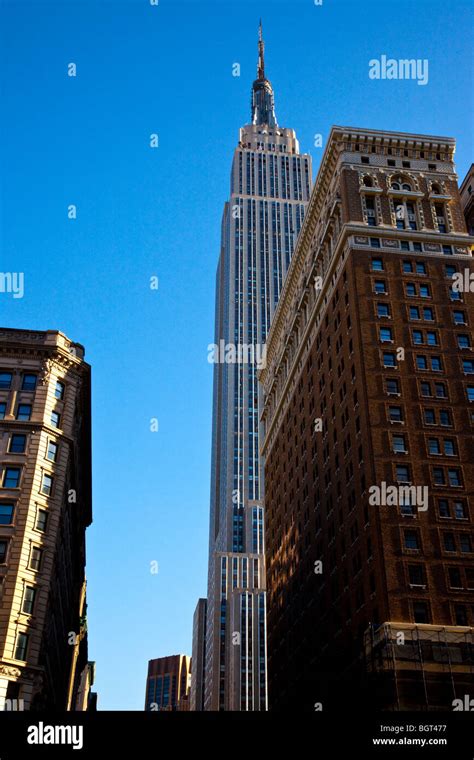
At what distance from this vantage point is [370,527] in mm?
67250

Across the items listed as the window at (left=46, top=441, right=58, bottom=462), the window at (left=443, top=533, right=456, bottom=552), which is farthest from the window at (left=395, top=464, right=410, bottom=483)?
the window at (left=46, top=441, right=58, bottom=462)

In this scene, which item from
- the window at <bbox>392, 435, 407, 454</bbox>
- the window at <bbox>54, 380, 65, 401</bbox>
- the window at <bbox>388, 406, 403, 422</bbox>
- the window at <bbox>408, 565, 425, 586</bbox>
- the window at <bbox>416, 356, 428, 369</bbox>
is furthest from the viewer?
the window at <bbox>416, 356, 428, 369</bbox>

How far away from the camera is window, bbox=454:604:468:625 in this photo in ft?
206

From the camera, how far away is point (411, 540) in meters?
65.7

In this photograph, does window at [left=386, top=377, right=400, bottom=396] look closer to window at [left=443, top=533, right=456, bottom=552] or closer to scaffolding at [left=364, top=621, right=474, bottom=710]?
window at [left=443, top=533, right=456, bottom=552]

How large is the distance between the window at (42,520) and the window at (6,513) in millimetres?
2038

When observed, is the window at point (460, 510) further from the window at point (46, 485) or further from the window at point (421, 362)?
the window at point (46, 485)

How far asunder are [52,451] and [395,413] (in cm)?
2946

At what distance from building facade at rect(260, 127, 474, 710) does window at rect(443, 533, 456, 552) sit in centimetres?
36

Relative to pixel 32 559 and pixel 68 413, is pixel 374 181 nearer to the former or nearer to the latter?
pixel 68 413

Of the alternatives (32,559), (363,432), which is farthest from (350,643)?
(32,559)

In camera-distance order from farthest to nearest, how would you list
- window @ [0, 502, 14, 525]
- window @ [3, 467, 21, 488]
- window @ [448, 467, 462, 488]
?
window @ [448, 467, 462, 488], window @ [3, 467, 21, 488], window @ [0, 502, 14, 525]

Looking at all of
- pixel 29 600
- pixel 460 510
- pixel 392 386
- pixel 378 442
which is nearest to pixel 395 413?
pixel 392 386

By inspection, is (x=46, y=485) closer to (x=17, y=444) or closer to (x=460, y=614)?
(x=17, y=444)
